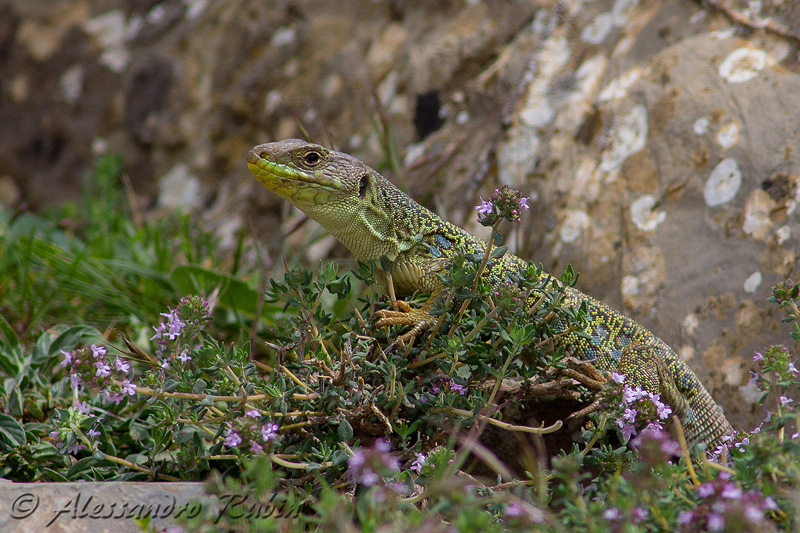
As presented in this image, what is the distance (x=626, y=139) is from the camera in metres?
3.85

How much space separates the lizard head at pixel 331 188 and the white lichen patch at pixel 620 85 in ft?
5.71

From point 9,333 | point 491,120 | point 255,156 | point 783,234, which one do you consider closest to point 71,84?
point 9,333

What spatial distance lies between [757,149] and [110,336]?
368 cm

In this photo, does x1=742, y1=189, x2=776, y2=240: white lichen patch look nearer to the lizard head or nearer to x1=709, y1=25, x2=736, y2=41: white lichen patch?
x1=709, y1=25, x2=736, y2=41: white lichen patch

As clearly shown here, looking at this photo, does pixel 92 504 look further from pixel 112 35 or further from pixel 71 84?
pixel 112 35

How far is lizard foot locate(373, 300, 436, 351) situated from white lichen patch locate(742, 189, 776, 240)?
1791 mm

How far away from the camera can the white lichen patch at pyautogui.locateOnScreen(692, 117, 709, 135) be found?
359 centimetres

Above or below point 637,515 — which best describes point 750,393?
below

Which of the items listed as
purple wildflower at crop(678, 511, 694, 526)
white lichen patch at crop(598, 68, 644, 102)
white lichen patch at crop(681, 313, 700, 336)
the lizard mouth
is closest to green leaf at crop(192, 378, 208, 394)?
the lizard mouth

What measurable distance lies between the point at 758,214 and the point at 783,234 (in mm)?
164

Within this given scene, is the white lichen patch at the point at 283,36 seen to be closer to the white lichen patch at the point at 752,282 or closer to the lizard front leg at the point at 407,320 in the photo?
the lizard front leg at the point at 407,320

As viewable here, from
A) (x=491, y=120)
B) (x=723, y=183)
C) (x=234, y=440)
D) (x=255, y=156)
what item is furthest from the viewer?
(x=491, y=120)

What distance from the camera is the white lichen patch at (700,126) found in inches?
141

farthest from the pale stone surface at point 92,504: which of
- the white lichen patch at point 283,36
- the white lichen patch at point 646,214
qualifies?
the white lichen patch at point 283,36
